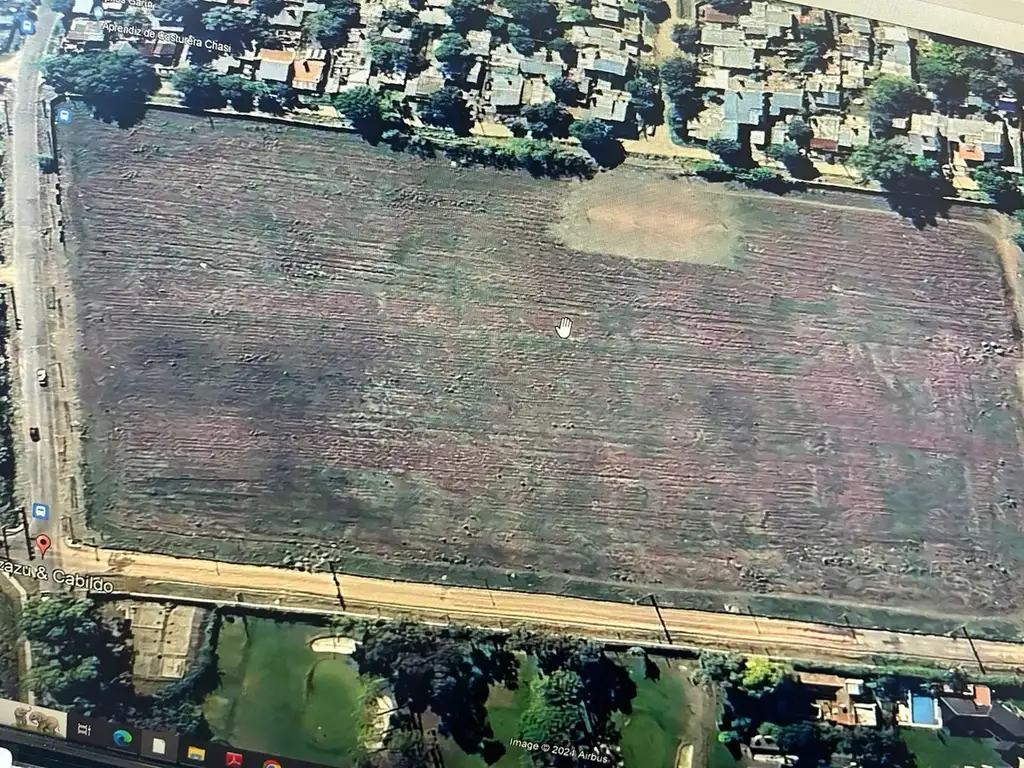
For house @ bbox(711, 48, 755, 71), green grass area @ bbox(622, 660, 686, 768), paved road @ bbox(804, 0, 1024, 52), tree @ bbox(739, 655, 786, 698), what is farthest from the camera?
house @ bbox(711, 48, 755, 71)

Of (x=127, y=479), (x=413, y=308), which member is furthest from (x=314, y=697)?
(x=413, y=308)

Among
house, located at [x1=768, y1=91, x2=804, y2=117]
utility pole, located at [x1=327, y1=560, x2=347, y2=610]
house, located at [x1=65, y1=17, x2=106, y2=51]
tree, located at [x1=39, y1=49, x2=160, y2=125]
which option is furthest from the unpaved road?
house, located at [x1=768, y1=91, x2=804, y2=117]

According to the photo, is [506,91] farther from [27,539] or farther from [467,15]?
[27,539]

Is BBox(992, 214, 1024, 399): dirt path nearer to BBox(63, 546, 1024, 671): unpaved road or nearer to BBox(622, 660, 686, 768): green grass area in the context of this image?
BBox(63, 546, 1024, 671): unpaved road

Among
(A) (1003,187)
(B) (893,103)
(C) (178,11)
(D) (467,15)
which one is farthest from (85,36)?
(A) (1003,187)

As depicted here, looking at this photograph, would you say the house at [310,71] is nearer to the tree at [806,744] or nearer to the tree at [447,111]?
the tree at [447,111]

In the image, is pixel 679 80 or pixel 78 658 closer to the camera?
pixel 78 658
